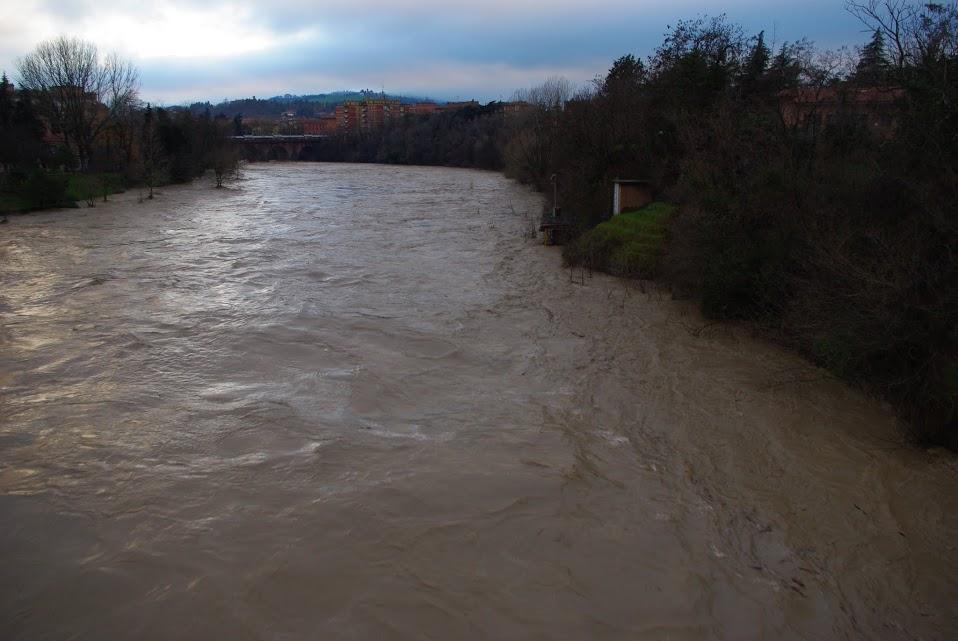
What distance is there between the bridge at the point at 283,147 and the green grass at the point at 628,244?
2772 inches

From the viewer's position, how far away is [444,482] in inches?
241

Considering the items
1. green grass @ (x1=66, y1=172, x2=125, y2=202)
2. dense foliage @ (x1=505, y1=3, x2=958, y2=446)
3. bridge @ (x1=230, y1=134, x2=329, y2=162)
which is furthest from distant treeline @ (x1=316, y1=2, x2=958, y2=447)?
bridge @ (x1=230, y1=134, x2=329, y2=162)

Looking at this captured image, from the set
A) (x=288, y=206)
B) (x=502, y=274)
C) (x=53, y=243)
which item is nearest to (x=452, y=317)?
(x=502, y=274)

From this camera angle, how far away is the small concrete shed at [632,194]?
17203mm

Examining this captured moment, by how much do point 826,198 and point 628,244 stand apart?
19.6 feet

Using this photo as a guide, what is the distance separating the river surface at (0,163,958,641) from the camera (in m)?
4.59

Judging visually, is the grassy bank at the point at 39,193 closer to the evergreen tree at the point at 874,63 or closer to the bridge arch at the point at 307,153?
the evergreen tree at the point at 874,63

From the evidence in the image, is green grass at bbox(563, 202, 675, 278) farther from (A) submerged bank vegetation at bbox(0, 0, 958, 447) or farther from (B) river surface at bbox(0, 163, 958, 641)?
(B) river surface at bbox(0, 163, 958, 641)

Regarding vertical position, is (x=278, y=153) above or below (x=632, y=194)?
above

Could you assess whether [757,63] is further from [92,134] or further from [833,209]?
[92,134]

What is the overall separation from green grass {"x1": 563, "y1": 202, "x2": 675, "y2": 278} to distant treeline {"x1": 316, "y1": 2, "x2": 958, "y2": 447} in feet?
0.37

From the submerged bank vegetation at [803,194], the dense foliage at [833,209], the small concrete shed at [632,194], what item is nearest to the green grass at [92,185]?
the submerged bank vegetation at [803,194]

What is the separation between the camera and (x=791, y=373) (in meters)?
8.98

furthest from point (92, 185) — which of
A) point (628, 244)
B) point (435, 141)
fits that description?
point (435, 141)
